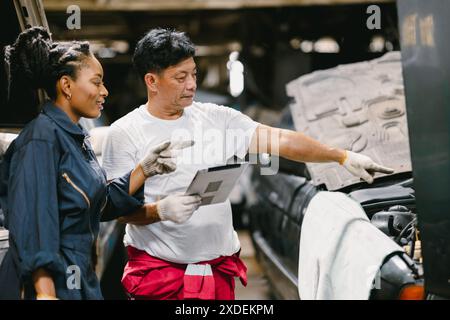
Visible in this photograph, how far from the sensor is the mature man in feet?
9.38

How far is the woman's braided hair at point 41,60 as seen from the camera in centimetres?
238

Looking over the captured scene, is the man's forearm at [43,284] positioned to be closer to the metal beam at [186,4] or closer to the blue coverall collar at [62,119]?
the blue coverall collar at [62,119]

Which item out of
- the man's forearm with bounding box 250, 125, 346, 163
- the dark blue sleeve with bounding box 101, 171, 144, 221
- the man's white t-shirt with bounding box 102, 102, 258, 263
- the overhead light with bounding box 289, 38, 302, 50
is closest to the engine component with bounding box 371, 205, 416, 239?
the man's forearm with bounding box 250, 125, 346, 163

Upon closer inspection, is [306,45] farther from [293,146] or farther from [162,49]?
[162,49]

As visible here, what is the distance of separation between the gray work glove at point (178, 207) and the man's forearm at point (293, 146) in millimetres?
459

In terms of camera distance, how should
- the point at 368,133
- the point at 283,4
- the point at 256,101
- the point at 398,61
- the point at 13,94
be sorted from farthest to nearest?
1. the point at 256,101
2. the point at 283,4
3. the point at 398,61
4. the point at 368,133
5. the point at 13,94

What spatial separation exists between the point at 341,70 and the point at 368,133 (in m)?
0.89

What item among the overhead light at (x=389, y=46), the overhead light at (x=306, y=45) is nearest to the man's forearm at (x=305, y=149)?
the overhead light at (x=389, y=46)

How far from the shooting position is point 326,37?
8.16m

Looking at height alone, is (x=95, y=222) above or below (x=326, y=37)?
below

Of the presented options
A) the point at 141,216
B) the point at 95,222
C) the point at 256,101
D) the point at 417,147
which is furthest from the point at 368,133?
the point at 256,101

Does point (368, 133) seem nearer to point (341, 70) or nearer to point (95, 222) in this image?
point (341, 70)

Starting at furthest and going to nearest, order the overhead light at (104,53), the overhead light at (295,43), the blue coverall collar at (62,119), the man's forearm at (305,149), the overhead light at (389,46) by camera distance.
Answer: the overhead light at (295,43) < the overhead light at (389,46) < the overhead light at (104,53) < the man's forearm at (305,149) < the blue coverall collar at (62,119)

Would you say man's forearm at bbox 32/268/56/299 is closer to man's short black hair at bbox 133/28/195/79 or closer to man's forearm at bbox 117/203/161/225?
man's forearm at bbox 117/203/161/225
